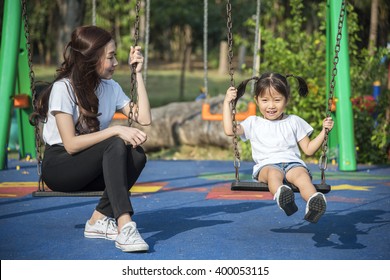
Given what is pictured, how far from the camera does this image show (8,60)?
7.59 m

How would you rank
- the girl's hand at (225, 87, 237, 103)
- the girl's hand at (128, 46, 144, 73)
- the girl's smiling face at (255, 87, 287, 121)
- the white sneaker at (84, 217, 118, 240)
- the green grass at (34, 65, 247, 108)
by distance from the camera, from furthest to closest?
1. the green grass at (34, 65, 247, 108)
2. the girl's smiling face at (255, 87, 287, 121)
3. the girl's hand at (225, 87, 237, 103)
4. the white sneaker at (84, 217, 118, 240)
5. the girl's hand at (128, 46, 144, 73)

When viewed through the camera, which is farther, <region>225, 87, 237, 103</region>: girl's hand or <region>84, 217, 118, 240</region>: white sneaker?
<region>225, 87, 237, 103</region>: girl's hand

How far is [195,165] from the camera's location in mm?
8406

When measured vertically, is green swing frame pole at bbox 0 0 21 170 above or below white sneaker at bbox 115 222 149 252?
above

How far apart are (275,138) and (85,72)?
1.27 m

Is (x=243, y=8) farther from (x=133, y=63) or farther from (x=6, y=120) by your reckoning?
(x=133, y=63)

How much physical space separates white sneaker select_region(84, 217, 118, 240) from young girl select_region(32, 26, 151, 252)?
0.01 m

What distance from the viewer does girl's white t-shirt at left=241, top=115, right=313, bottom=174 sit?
468 centimetres

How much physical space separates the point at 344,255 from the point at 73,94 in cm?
171

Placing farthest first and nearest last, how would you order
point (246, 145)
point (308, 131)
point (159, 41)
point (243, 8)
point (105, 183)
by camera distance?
point (159, 41) < point (243, 8) < point (246, 145) < point (308, 131) < point (105, 183)

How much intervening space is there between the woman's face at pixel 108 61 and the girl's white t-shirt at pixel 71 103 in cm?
11

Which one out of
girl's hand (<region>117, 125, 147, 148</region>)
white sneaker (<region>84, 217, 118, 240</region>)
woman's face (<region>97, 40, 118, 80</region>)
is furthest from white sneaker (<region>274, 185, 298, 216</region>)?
woman's face (<region>97, 40, 118, 80</region>)

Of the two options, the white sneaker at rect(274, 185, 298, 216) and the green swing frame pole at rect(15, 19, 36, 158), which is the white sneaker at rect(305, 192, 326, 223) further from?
the green swing frame pole at rect(15, 19, 36, 158)

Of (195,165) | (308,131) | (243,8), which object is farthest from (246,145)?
(243,8)
